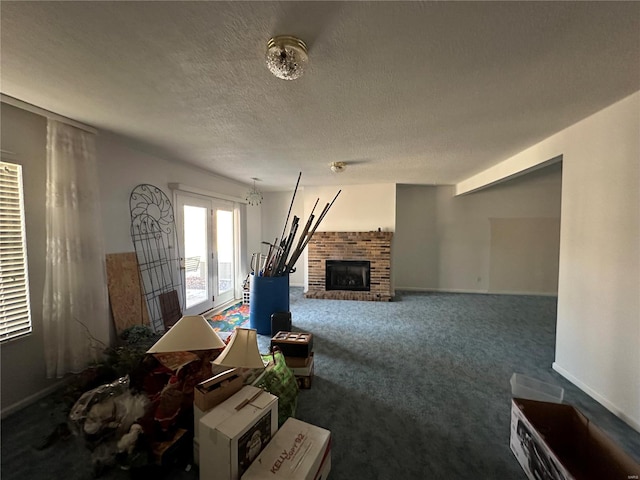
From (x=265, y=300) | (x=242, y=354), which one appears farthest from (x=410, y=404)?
(x=265, y=300)

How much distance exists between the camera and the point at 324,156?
3.25m

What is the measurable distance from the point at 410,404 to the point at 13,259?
330cm

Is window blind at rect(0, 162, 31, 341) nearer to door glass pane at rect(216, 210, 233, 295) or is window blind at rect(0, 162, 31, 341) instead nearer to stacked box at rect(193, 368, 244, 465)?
stacked box at rect(193, 368, 244, 465)

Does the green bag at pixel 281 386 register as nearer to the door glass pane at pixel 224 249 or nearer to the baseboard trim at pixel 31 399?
the baseboard trim at pixel 31 399

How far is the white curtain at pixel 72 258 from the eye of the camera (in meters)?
2.12

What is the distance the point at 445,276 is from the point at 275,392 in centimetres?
509

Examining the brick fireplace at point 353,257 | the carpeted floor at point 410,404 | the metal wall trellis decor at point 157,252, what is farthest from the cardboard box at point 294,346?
the brick fireplace at point 353,257

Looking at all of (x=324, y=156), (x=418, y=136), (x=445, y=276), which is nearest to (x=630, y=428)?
(x=418, y=136)

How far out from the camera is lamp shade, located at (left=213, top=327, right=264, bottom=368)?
1506mm

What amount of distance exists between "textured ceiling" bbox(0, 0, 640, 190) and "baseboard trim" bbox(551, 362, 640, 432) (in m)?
2.29

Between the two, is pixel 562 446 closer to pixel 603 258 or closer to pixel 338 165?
pixel 603 258

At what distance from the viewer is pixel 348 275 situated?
17.7ft

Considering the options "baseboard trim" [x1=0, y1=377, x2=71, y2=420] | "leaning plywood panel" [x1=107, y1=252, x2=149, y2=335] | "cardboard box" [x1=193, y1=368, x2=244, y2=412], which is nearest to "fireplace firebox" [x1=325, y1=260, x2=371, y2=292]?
"leaning plywood panel" [x1=107, y1=252, x2=149, y2=335]

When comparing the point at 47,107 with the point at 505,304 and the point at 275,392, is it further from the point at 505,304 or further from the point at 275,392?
→ the point at 505,304
